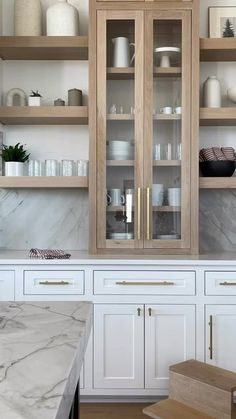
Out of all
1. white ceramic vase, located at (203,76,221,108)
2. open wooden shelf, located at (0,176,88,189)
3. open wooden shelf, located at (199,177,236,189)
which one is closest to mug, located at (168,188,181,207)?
open wooden shelf, located at (199,177,236,189)

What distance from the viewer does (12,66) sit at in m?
3.36

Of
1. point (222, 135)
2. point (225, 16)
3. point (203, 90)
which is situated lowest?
point (222, 135)

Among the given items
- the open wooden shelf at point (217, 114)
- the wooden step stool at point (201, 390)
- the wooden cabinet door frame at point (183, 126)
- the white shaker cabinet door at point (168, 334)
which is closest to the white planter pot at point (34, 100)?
the wooden cabinet door frame at point (183, 126)

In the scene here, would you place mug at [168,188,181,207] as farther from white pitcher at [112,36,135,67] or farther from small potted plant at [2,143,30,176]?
small potted plant at [2,143,30,176]

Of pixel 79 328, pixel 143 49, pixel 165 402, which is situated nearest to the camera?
pixel 79 328

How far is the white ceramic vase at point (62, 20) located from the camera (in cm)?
313

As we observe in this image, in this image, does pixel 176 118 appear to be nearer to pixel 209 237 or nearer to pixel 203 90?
pixel 203 90

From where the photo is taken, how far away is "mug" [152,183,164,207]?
3.01 metres

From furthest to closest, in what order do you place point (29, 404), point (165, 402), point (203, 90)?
point (203, 90) → point (165, 402) → point (29, 404)

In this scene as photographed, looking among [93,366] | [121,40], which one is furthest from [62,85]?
[93,366]

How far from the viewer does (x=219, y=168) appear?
10.1 ft

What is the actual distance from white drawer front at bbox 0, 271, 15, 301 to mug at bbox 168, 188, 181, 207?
3.50 ft

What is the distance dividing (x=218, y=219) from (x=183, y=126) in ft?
2.48

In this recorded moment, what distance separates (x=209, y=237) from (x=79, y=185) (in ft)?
3.29
